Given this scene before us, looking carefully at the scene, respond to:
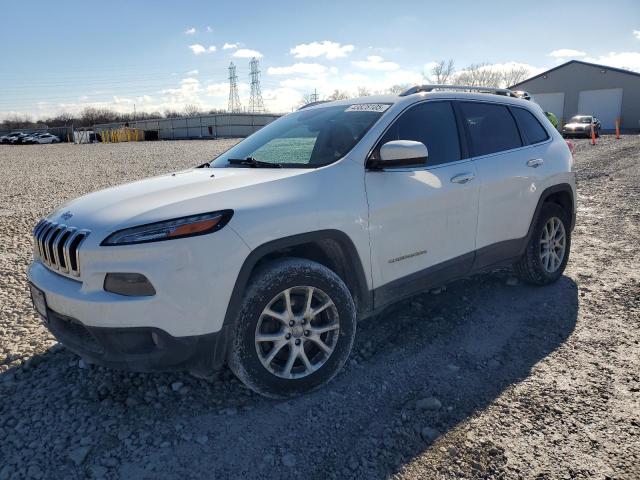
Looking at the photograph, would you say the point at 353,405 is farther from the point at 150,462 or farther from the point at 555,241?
the point at 555,241

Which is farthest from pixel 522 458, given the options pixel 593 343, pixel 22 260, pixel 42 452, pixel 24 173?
pixel 24 173

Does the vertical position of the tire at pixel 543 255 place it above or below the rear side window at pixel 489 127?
below

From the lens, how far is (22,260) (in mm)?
5566

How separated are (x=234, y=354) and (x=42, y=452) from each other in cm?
106

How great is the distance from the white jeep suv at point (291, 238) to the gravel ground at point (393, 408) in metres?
0.32

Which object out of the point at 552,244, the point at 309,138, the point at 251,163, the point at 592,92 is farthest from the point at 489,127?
the point at 592,92

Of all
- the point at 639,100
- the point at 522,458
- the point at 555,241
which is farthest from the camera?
the point at 639,100

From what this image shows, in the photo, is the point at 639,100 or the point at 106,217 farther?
the point at 639,100

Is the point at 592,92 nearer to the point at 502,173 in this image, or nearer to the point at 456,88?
the point at 456,88

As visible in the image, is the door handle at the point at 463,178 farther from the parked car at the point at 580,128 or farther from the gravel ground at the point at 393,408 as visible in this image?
the parked car at the point at 580,128

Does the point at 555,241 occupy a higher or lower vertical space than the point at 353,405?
higher

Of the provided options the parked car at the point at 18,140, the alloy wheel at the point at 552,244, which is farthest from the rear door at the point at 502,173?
the parked car at the point at 18,140

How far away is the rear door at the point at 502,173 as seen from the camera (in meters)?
3.67

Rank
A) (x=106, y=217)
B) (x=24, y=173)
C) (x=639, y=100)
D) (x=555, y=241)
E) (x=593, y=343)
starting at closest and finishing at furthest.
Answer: (x=106, y=217), (x=593, y=343), (x=555, y=241), (x=24, y=173), (x=639, y=100)
